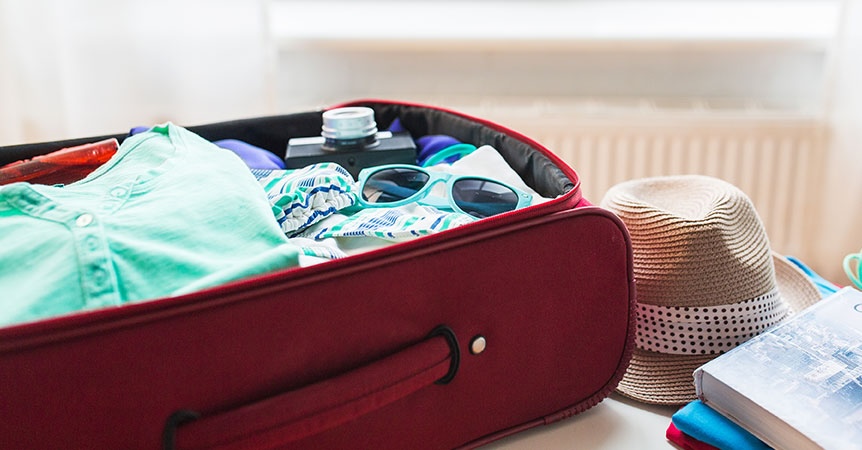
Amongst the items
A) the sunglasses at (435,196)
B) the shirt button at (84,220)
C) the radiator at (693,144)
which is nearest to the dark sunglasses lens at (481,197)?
the sunglasses at (435,196)

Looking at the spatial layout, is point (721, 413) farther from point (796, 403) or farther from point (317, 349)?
point (317, 349)

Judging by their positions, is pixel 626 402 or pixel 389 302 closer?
pixel 389 302

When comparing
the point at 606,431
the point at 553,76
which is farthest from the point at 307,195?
the point at 553,76

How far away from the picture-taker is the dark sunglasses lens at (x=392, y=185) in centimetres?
65

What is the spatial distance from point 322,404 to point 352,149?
13.0 inches

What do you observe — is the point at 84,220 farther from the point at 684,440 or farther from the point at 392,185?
the point at 684,440

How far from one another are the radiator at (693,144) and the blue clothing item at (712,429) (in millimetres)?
994

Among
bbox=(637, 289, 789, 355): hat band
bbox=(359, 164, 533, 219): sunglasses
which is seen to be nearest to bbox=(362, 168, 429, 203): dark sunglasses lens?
bbox=(359, 164, 533, 219): sunglasses

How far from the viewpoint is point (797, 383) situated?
52cm

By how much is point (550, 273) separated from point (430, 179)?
156 millimetres

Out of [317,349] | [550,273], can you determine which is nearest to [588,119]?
[550,273]

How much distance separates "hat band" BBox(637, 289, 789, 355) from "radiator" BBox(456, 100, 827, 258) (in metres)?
0.90

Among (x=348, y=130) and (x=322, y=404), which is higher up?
(x=348, y=130)

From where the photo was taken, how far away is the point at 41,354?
385 millimetres
